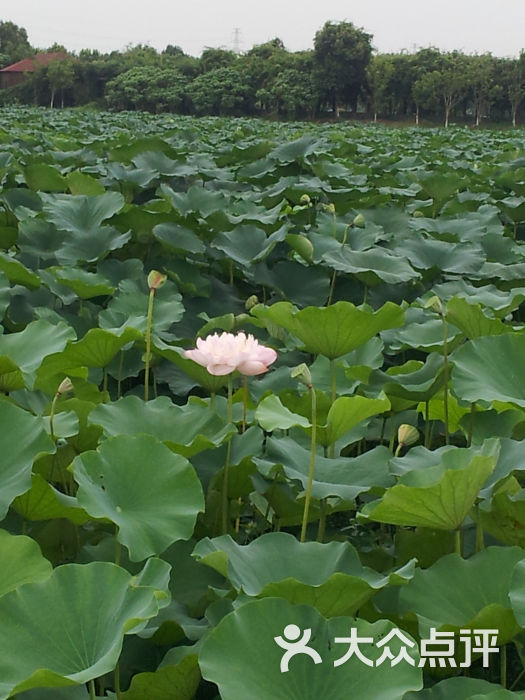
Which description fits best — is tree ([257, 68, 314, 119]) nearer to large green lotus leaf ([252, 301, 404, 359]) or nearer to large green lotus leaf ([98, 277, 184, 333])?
large green lotus leaf ([98, 277, 184, 333])

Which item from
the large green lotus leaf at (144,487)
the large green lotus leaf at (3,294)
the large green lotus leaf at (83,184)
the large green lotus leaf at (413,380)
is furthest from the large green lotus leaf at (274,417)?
the large green lotus leaf at (83,184)

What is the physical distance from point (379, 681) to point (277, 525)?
0.47 meters

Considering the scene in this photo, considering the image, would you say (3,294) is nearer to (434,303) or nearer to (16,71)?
(434,303)

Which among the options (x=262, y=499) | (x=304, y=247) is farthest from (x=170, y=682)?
(x=304, y=247)

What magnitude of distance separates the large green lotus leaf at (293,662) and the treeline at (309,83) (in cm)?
2970

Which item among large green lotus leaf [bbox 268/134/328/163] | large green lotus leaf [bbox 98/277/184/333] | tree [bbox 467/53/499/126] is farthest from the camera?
tree [bbox 467/53/499/126]

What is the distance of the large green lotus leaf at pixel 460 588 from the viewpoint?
800mm

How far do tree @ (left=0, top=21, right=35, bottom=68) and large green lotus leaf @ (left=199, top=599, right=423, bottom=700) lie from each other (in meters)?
50.6

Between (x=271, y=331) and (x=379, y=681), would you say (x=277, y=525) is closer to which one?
(x=379, y=681)

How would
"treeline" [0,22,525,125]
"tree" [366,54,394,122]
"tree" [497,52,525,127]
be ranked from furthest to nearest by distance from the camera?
"tree" [366,54,394,122] → "tree" [497,52,525,127] → "treeline" [0,22,525,125]

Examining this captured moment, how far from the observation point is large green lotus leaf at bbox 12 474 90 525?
0.89m

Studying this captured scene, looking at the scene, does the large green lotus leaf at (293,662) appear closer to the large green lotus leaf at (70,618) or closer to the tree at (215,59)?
the large green lotus leaf at (70,618)

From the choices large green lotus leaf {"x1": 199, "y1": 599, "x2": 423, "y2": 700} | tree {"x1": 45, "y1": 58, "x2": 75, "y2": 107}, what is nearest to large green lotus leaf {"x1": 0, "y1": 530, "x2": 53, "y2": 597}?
large green lotus leaf {"x1": 199, "y1": 599, "x2": 423, "y2": 700}

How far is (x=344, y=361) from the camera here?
4.73 feet
